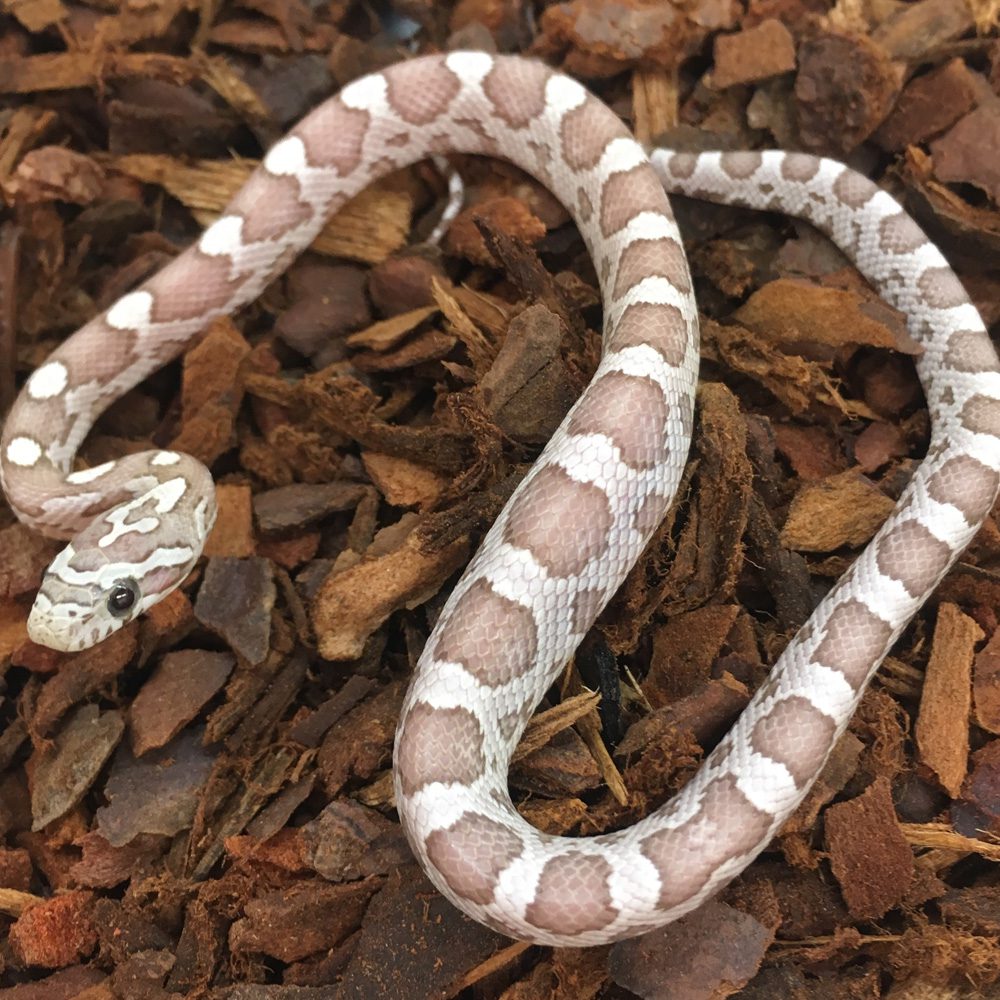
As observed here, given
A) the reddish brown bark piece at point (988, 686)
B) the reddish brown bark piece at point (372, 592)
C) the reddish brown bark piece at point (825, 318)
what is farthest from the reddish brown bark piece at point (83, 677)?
the reddish brown bark piece at point (988, 686)

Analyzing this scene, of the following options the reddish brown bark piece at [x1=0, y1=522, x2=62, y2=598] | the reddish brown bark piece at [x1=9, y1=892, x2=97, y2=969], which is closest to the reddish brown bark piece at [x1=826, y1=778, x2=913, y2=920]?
the reddish brown bark piece at [x1=9, y1=892, x2=97, y2=969]

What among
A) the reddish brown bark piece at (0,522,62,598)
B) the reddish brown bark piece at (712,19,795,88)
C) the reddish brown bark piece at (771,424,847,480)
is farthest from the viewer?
the reddish brown bark piece at (712,19,795,88)

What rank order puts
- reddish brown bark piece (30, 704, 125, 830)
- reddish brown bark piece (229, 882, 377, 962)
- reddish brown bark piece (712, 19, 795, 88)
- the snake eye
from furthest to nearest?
reddish brown bark piece (712, 19, 795, 88)
the snake eye
reddish brown bark piece (30, 704, 125, 830)
reddish brown bark piece (229, 882, 377, 962)

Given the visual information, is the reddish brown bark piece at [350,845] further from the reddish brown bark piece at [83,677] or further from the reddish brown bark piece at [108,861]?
the reddish brown bark piece at [83,677]

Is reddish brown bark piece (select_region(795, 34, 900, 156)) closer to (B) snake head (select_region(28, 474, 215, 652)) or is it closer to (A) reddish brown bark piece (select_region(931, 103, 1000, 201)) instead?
(A) reddish brown bark piece (select_region(931, 103, 1000, 201))

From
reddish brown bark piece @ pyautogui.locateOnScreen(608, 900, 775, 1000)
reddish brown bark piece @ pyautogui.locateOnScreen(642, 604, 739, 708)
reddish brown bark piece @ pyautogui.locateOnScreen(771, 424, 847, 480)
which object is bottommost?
reddish brown bark piece @ pyautogui.locateOnScreen(608, 900, 775, 1000)

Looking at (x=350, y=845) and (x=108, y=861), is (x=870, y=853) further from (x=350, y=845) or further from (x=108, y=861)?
(x=108, y=861)

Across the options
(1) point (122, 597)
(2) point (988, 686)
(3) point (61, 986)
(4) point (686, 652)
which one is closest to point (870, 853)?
(2) point (988, 686)
